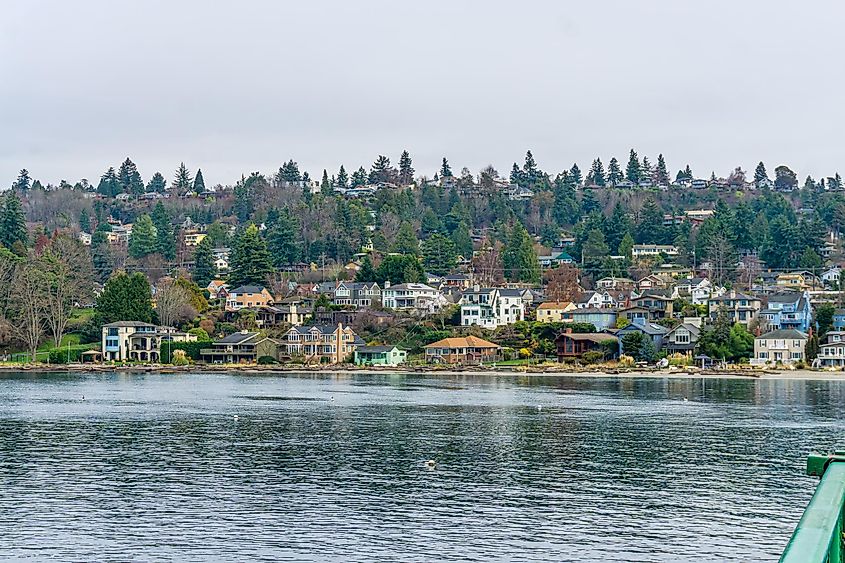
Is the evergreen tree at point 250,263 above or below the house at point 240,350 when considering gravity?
above

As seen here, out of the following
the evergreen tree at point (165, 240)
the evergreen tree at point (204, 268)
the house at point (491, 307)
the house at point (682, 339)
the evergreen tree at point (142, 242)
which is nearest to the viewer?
the house at point (682, 339)

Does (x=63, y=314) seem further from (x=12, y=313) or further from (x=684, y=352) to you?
(x=684, y=352)

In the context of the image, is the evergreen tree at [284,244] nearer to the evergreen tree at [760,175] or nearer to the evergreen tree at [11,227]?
the evergreen tree at [11,227]

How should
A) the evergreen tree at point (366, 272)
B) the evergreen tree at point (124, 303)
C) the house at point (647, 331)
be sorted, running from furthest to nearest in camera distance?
the evergreen tree at point (366, 272) → the evergreen tree at point (124, 303) → the house at point (647, 331)

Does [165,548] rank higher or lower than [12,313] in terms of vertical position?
lower

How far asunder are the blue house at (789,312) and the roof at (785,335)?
4577 millimetres

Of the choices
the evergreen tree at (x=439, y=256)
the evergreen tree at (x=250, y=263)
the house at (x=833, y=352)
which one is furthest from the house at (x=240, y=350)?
the house at (x=833, y=352)

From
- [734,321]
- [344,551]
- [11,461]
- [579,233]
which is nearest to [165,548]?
[344,551]

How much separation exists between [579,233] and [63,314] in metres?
57.6

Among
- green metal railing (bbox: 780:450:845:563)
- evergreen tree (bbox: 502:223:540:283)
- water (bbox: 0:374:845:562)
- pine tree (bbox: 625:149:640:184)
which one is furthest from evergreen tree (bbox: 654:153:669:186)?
green metal railing (bbox: 780:450:845:563)

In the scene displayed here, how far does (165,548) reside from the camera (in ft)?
70.7

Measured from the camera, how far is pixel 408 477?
30531 mm

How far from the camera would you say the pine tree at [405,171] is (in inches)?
6393

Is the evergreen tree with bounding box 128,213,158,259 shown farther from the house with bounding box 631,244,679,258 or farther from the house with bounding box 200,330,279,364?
the house with bounding box 631,244,679,258
